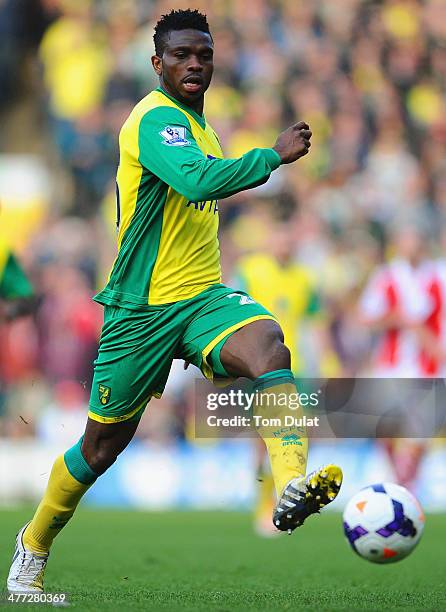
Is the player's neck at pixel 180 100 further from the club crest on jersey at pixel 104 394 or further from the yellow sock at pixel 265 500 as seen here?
the yellow sock at pixel 265 500

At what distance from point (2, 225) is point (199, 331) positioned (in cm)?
971

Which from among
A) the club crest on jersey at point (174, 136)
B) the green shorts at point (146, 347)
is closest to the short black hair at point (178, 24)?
the club crest on jersey at point (174, 136)

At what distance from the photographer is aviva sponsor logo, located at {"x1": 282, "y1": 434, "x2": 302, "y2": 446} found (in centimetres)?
465

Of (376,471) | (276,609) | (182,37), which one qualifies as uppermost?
(182,37)

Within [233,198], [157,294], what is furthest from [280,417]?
[233,198]

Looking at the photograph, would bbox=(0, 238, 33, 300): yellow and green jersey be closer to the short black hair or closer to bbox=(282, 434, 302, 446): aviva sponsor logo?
the short black hair

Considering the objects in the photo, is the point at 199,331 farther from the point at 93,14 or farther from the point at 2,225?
the point at 93,14

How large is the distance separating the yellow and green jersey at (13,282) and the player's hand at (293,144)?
266 cm

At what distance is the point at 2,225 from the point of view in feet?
47.2

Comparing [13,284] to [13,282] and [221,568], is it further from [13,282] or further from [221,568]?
[221,568]

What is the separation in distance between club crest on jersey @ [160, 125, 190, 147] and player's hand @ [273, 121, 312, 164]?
39 centimetres

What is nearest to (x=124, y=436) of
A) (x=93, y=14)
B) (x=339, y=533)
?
(x=339, y=533)

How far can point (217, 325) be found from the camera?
16.5 feet

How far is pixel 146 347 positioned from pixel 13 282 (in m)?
2.14
